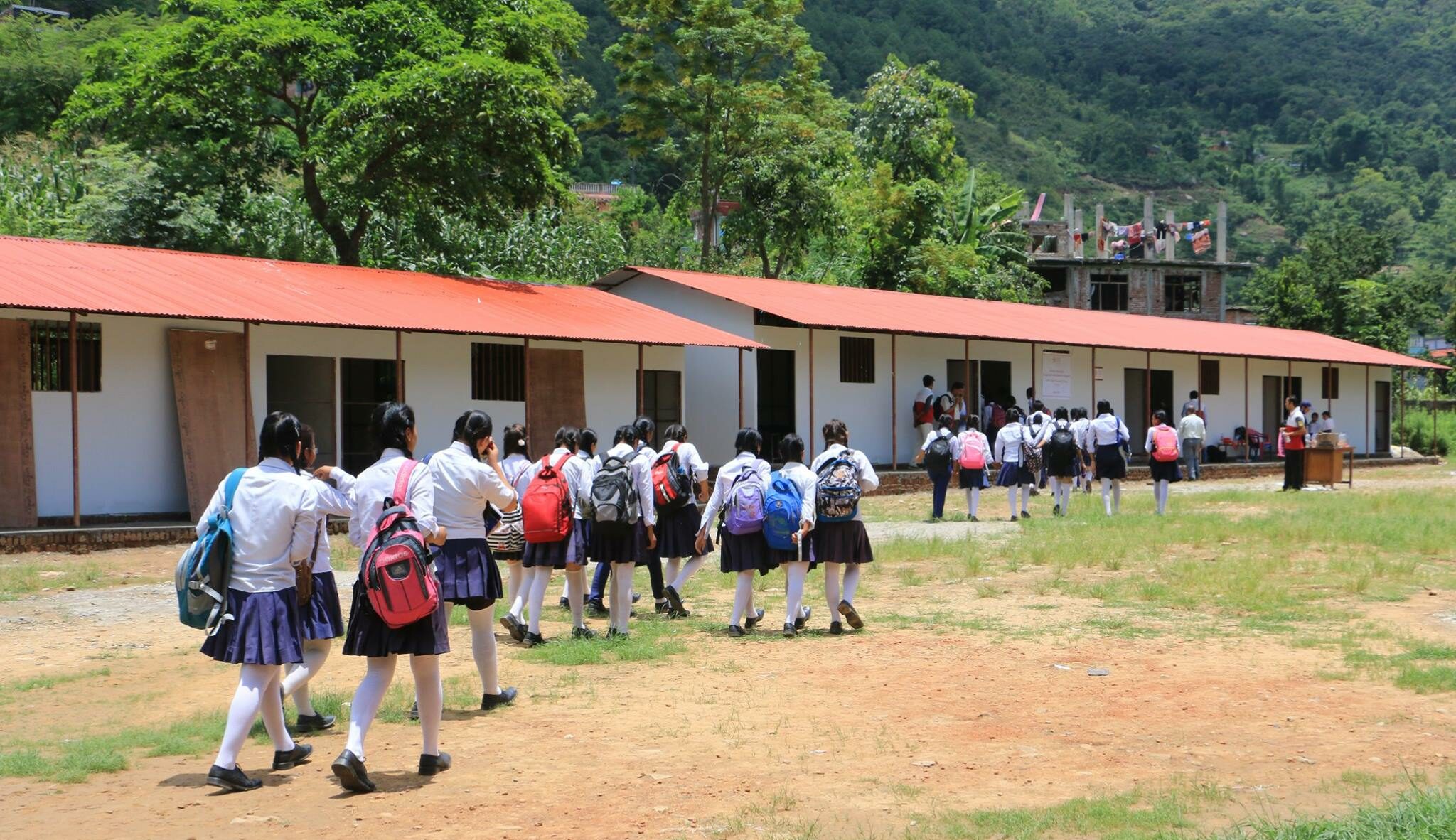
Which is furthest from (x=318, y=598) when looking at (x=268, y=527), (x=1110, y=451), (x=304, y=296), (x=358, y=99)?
(x=358, y=99)

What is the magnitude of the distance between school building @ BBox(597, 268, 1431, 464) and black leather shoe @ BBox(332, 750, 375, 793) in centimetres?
1608

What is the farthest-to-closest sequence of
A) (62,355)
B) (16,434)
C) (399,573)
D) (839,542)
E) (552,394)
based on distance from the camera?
(552,394) < (62,355) < (16,434) < (839,542) < (399,573)

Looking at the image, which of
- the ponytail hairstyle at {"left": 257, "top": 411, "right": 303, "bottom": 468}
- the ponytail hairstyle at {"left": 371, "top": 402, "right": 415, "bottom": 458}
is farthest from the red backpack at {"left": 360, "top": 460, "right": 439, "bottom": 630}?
the ponytail hairstyle at {"left": 257, "top": 411, "right": 303, "bottom": 468}

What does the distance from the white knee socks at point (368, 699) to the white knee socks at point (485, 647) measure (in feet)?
3.31

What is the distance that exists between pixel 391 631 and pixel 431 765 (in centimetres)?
64

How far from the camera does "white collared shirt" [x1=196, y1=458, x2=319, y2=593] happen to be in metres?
5.97

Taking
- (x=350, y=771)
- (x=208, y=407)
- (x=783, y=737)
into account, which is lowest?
(x=783, y=737)

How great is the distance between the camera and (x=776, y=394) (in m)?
25.1

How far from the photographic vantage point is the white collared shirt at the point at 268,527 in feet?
19.6

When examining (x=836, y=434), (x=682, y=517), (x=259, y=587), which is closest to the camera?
(x=259, y=587)

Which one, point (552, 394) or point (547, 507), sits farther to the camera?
point (552, 394)

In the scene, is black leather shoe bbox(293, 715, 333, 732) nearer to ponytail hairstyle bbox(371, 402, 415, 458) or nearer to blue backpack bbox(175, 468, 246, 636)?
blue backpack bbox(175, 468, 246, 636)

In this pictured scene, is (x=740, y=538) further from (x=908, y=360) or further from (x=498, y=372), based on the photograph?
(x=908, y=360)

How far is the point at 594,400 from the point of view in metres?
21.7
